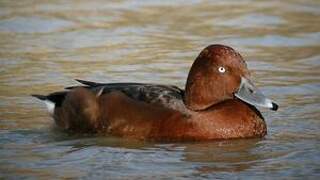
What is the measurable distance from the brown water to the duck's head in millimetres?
385

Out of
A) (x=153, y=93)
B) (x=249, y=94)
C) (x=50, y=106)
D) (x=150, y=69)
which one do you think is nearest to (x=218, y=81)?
(x=249, y=94)

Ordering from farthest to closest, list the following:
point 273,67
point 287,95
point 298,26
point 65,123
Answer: point 298,26, point 273,67, point 287,95, point 65,123

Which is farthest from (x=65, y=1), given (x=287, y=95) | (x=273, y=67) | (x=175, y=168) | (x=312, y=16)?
(x=175, y=168)

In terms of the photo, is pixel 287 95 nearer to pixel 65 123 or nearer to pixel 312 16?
pixel 65 123

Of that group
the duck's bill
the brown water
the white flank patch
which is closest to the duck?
the duck's bill

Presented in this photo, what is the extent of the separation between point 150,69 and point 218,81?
326 centimetres

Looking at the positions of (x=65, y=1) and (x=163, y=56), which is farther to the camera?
(x=65, y=1)

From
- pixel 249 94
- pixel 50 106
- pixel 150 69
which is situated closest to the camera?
pixel 249 94

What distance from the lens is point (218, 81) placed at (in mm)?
8148

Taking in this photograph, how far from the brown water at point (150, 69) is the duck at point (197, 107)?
10cm

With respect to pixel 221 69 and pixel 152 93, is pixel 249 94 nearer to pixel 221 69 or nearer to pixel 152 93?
pixel 221 69

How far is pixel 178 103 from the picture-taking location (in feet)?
26.6

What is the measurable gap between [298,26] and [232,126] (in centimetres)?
620

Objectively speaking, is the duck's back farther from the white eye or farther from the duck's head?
the white eye
